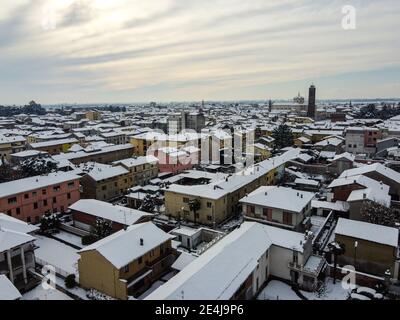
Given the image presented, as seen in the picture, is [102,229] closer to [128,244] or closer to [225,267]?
[128,244]

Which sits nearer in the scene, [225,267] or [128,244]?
[225,267]

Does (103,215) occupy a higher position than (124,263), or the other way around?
(124,263)

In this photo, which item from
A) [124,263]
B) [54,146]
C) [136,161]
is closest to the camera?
[124,263]

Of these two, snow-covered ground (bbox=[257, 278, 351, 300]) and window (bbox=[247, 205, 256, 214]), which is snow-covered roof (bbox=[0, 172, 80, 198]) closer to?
window (bbox=[247, 205, 256, 214])

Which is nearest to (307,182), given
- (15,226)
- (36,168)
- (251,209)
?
(251,209)
